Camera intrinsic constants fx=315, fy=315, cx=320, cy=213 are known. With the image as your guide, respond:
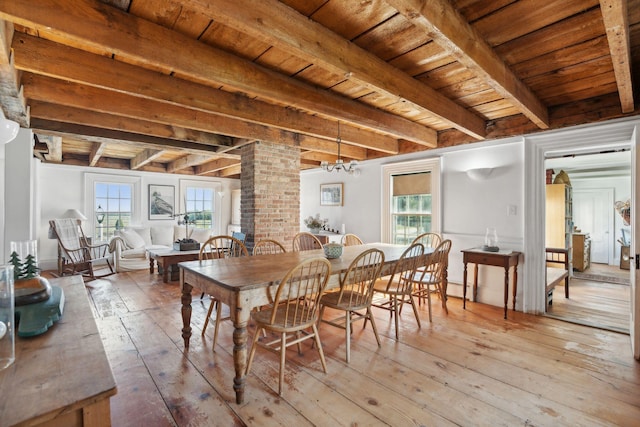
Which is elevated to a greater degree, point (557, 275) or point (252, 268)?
point (252, 268)

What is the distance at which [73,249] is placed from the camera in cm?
548

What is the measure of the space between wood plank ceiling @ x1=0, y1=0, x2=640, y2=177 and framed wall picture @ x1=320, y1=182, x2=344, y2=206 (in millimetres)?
2417

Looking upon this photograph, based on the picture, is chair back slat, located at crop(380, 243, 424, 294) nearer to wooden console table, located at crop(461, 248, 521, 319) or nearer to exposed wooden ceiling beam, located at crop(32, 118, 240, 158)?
wooden console table, located at crop(461, 248, 521, 319)

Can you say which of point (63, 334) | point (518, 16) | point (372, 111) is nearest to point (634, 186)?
point (518, 16)

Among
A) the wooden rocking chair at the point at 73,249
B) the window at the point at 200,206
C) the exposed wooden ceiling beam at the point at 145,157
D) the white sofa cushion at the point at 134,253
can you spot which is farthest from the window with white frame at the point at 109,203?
the white sofa cushion at the point at 134,253

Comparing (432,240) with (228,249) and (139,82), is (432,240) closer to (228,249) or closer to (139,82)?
(228,249)

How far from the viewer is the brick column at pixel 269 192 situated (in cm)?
412

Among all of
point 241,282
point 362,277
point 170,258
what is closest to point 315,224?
point 170,258

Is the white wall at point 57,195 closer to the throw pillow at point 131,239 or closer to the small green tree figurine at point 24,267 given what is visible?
the throw pillow at point 131,239

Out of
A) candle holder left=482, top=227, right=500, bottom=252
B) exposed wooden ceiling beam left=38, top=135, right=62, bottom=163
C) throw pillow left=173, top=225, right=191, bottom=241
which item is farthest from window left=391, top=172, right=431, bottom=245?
exposed wooden ceiling beam left=38, top=135, right=62, bottom=163

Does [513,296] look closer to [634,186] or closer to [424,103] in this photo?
[634,186]

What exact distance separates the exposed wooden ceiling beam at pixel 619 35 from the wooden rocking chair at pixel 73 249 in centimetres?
651

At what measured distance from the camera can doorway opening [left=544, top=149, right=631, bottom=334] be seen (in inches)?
154

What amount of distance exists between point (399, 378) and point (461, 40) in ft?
7.40
